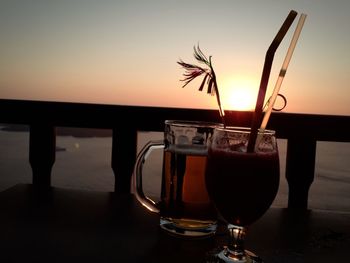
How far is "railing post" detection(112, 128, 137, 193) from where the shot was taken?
1.70m

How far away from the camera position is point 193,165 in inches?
33.1

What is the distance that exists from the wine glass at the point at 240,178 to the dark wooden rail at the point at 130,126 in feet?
2.88

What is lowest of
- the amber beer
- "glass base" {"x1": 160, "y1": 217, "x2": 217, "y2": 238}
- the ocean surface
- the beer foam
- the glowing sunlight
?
the ocean surface

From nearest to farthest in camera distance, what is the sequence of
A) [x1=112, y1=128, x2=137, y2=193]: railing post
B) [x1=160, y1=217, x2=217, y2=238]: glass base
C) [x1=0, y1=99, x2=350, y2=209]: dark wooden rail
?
[x1=160, y1=217, x2=217, y2=238]: glass base < [x1=0, y1=99, x2=350, y2=209]: dark wooden rail < [x1=112, y1=128, x2=137, y2=193]: railing post

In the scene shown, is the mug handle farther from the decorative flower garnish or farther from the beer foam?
Result: the decorative flower garnish

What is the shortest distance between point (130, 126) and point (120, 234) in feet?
3.10

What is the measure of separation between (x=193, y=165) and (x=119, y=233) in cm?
21

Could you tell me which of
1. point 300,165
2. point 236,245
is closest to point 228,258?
point 236,245

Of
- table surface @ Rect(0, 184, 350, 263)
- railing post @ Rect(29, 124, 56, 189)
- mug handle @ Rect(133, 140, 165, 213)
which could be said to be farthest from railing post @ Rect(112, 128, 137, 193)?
mug handle @ Rect(133, 140, 165, 213)

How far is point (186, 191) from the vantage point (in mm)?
827

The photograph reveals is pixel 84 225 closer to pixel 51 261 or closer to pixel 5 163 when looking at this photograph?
pixel 51 261

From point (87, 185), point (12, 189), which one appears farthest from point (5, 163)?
point (12, 189)

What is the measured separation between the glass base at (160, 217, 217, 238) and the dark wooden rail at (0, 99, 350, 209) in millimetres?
854

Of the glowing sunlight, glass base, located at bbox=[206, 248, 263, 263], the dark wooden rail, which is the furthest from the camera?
the dark wooden rail
